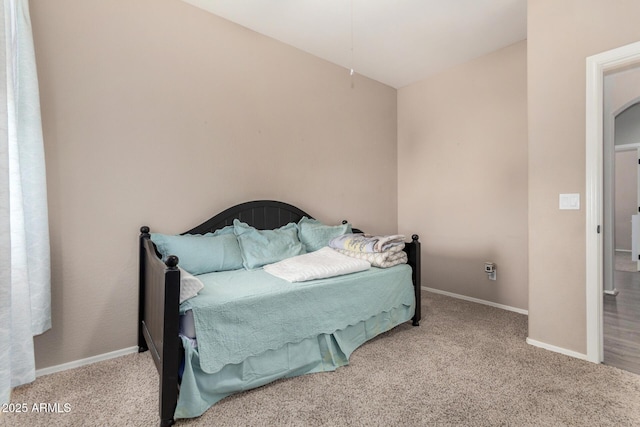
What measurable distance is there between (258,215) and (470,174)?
231 centimetres

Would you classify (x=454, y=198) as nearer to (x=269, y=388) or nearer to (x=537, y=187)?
(x=537, y=187)

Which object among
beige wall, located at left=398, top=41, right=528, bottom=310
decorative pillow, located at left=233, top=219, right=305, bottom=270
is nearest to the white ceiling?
beige wall, located at left=398, top=41, right=528, bottom=310

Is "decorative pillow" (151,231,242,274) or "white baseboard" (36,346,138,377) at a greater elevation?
"decorative pillow" (151,231,242,274)

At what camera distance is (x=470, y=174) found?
132 inches

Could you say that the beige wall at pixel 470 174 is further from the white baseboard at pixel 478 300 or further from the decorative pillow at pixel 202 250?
the decorative pillow at pixel 202 250

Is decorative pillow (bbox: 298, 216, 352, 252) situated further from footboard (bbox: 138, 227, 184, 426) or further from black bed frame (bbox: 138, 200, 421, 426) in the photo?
footboard (bbox: 138, 227, 184, 426)

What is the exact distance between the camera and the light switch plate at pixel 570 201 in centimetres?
207

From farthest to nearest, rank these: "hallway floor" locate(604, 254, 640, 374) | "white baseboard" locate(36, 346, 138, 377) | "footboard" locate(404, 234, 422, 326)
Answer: "footboard" locate(404, 234, 422, 326), "hallway floor" locate(604, 254, 640, 374), "white baseboard" locate(36, 346, 138, 377)

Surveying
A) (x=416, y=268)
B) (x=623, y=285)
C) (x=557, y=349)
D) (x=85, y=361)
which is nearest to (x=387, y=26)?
(x=416, y=268)

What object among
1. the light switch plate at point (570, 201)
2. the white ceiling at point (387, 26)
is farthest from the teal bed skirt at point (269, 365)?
the white ceiling at point (387, 26)

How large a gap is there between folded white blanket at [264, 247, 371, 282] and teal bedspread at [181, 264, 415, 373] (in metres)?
0.05

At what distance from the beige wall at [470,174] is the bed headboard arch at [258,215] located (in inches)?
64.6

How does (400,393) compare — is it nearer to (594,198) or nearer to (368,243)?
(368,243)

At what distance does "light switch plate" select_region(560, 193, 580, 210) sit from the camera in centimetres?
207
